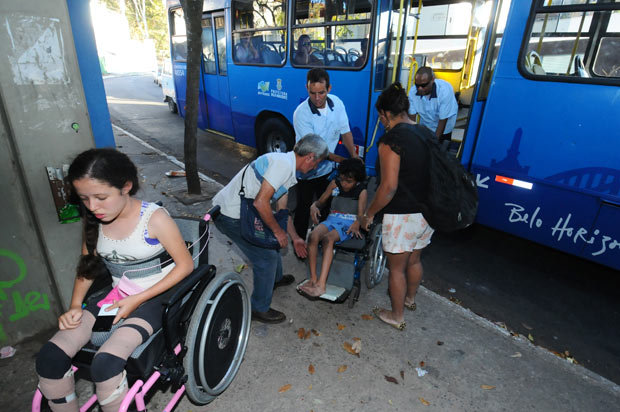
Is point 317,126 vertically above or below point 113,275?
above

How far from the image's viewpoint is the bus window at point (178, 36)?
8578mm

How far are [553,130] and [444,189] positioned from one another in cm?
192

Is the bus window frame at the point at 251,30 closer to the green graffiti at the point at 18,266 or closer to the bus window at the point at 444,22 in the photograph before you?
the bus window at the point at 444,22

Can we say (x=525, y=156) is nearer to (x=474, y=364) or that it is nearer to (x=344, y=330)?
(x=474, y=364)

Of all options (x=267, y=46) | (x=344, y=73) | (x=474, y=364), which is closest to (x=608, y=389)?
(x=474, y=364)

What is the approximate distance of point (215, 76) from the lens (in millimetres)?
7977

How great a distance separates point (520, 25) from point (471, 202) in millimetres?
2270

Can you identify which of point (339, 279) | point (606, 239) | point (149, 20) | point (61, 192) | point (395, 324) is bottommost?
point (395, 324)

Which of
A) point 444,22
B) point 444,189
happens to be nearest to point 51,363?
point 444,189

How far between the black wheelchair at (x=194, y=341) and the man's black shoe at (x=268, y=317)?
47 centimetres

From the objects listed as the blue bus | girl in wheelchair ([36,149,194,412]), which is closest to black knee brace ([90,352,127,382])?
girl in wheelchair ([36,149,194,412])

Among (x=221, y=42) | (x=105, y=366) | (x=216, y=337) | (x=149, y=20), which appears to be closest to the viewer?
(x=105, y=366)

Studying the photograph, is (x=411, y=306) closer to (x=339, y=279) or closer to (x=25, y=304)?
(x=339, y=279)

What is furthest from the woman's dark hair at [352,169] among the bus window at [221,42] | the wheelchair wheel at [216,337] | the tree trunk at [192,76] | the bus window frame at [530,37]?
the bus window at [221,42]
